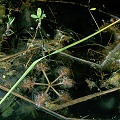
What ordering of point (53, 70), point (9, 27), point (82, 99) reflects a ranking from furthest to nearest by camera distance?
point (9, 27), point (53, 70), point (82, 99)

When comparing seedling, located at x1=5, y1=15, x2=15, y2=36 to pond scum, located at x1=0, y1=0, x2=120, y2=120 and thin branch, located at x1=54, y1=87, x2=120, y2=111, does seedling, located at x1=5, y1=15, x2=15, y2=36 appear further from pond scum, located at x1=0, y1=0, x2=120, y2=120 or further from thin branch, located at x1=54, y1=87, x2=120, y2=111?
thin branch, located at x1=54, y1=87, x2=120, y2=111

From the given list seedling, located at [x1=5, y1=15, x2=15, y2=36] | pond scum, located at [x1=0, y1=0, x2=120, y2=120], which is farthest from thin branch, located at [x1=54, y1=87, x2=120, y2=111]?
seedling, located at [x1=5, y1=15, x2=15, y2=36]

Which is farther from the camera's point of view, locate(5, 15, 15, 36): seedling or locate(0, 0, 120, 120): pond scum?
locate(5, 15, 15, 36): seedling

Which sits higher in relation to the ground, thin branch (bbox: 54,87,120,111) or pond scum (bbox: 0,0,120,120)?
pond scum (bbox: 0,0,120,120)

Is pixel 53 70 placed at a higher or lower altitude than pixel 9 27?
lower

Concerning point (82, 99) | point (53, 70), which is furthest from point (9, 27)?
point (82, 99)

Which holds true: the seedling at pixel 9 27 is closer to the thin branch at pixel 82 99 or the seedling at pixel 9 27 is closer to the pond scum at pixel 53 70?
the pond scum at pixel 53 70

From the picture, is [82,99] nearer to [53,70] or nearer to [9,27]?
[53,70]

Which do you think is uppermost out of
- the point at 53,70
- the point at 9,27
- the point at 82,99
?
the point at 9,27

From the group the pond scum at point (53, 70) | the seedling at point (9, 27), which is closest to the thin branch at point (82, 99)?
the pond scum at point (53, 70)
